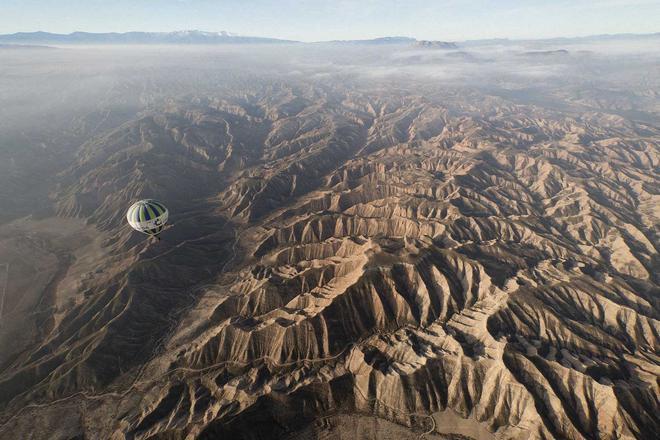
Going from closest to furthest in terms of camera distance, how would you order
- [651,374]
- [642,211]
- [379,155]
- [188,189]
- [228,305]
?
[651,374]
[228,305]
[642,211]
[188,189]
[379,155]

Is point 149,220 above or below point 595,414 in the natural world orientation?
above

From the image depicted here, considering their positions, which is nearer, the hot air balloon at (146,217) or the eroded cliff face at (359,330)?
the eroded cliff face at (359,330)

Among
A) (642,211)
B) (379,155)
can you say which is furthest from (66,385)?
(642,211)

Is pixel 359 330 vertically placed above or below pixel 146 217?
below

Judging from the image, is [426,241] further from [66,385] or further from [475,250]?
[66,385]

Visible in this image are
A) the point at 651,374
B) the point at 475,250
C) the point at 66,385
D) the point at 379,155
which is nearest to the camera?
the point at 651,374

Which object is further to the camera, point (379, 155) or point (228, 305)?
point (379, 155)

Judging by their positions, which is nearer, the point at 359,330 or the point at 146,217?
the point at 359,330

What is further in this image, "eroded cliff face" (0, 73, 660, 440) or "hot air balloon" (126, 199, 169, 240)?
"hot air balloon" (126, 199, 169, 240)

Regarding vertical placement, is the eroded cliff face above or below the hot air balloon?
below

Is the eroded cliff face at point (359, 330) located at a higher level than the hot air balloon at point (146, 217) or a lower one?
lower

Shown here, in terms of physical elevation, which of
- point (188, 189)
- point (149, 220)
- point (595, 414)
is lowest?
point (188, 189)
